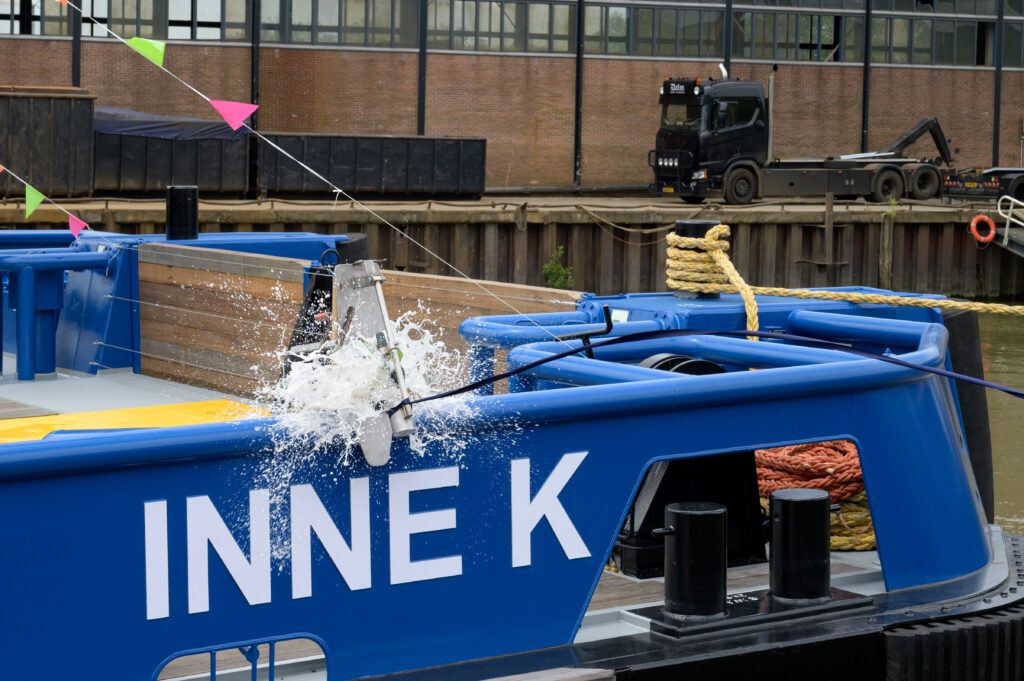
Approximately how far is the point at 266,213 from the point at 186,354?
13.3 meters

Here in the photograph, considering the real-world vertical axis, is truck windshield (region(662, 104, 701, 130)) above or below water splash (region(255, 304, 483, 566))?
above

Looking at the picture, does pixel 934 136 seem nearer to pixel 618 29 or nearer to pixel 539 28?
pixel 618 29

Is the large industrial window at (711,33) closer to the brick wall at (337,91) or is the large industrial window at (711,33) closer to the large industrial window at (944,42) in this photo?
the large industrial window at (944,42)

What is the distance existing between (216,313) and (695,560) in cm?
382

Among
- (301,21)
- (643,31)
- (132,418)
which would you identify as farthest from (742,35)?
(132,418)

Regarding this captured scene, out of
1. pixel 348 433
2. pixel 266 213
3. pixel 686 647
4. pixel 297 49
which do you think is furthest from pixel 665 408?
pixel 297 49

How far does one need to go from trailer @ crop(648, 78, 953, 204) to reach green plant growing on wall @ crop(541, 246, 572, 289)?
9801mm

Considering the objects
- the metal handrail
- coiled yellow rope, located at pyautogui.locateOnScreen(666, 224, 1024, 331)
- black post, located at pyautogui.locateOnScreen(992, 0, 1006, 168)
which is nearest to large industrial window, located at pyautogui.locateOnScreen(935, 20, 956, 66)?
black post, located at pyautogui.locateOnScreen(992, 0, 1006, 168)

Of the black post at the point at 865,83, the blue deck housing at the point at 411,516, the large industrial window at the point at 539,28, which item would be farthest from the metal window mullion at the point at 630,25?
the blue deck housing at the point at 411,516

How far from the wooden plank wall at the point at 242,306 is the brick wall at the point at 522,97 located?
27432 mm

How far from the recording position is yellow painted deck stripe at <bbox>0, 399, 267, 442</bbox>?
4.91 meters

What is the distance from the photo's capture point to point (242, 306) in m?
6.48

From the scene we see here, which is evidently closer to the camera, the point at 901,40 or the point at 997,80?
the point at 901,40

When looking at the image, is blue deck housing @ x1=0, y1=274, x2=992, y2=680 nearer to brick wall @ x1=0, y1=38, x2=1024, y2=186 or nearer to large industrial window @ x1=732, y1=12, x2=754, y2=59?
brick wall @ x1=0, y1=38, x2=1024, y2=186
